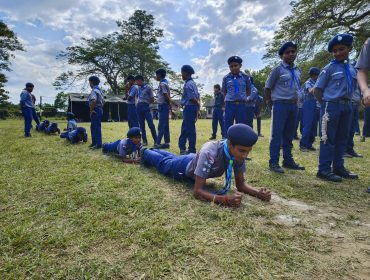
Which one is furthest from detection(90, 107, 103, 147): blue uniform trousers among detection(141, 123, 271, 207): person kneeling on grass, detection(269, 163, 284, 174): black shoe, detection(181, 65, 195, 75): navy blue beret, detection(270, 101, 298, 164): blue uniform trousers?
detection(269, 163, 284, 174): black shoe

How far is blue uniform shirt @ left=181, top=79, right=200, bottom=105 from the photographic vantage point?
6312 mm

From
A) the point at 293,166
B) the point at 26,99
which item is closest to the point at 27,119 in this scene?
the point at 26,99

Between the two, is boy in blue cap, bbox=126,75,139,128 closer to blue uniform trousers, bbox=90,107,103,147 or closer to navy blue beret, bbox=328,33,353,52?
blue uniform trousers, bbox=90,107,103,147

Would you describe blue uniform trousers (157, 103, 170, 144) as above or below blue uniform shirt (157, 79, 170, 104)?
below

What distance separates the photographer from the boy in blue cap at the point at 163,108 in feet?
24.7

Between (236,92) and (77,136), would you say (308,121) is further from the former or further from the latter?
(77,136)

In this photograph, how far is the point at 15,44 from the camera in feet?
100

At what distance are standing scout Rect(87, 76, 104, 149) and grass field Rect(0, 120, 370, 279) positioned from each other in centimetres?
323

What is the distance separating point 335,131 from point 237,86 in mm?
2013

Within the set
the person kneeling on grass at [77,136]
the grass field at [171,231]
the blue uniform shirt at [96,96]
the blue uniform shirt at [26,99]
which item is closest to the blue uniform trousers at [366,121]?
the grass field at [171,231]

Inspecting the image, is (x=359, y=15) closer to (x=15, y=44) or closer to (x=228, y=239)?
(x=228, y=239)

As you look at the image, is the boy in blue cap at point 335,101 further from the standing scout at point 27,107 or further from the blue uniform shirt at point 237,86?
the standing scout at point 27,107

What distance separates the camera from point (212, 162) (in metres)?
3.04

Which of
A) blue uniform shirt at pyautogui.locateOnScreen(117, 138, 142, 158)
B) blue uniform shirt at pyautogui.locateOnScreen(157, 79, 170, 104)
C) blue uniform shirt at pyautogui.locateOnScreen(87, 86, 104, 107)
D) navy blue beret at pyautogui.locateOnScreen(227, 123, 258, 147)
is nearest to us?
navy blue beret at pyautogui.locateOnScreen(227, 123, 258, 147)
